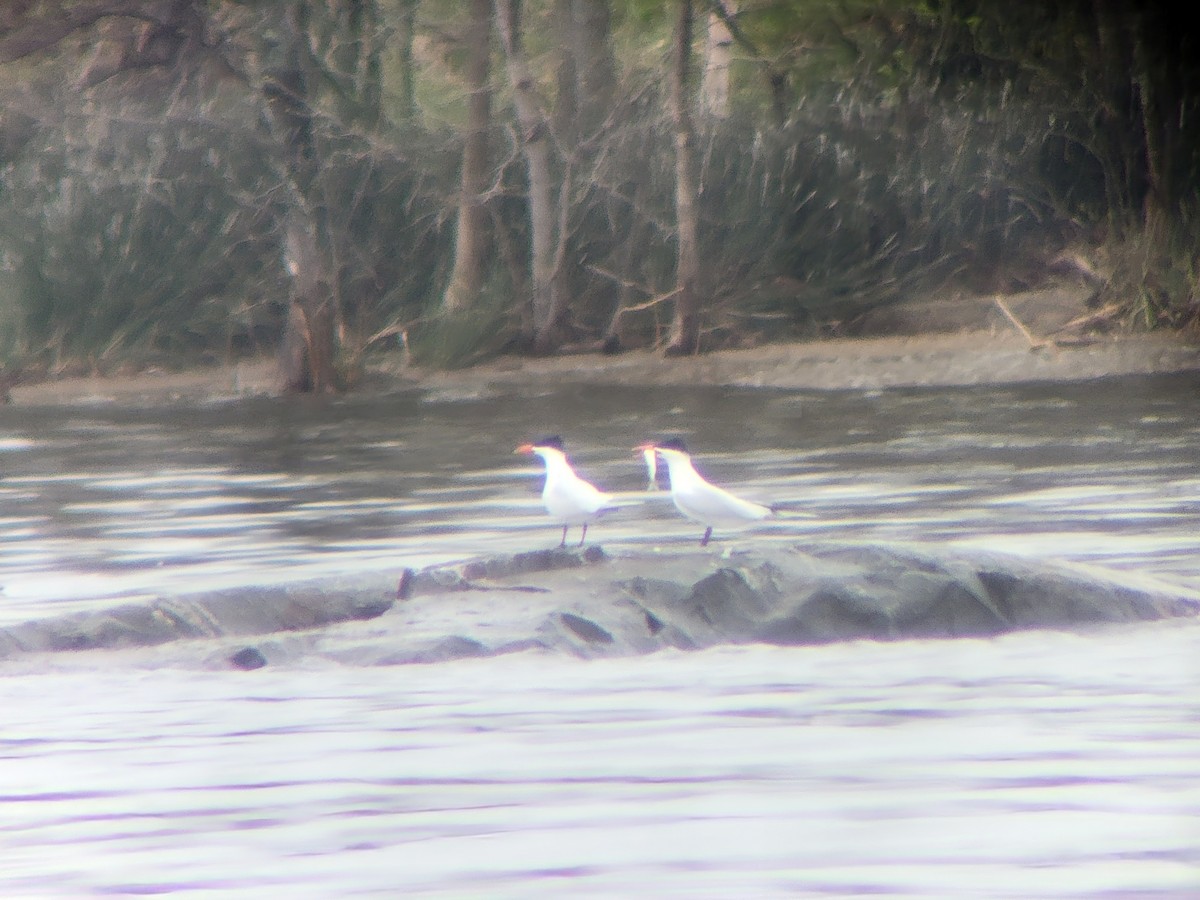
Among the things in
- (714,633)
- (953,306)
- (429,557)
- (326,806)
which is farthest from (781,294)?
(326,806)

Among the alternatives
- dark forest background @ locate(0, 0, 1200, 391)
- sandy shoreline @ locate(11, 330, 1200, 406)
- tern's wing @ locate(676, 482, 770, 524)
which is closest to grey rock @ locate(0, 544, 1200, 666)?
tern's wing @ locate(676, 482, 770, 524)

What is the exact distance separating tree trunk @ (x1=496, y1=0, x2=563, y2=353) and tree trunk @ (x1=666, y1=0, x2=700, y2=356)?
1.55m

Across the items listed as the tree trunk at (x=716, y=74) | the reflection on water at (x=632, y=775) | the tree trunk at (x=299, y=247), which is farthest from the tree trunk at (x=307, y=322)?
the reflection on water at (x=632, y=775)

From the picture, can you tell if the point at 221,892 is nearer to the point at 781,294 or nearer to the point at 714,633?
the point at 714,633

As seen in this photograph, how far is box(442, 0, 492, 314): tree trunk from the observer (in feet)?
96.1

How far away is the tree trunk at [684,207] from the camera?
A: 28.1m

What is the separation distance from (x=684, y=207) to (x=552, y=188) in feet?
11.1

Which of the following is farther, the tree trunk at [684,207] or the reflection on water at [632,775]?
the tree trunk at [684,207]

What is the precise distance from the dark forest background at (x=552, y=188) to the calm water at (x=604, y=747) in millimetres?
13757

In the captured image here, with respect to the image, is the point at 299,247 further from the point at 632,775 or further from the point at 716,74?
the point at 632,775

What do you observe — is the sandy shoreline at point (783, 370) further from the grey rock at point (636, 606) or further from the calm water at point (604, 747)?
the grey rock at point (636, 606)

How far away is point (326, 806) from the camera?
7.04 metres

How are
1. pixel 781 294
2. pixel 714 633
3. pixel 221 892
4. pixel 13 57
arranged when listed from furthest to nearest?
pixel 781 294
pixel 13 57
pixel 714 633
pixel 221 892

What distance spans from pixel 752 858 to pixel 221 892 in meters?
1.37
